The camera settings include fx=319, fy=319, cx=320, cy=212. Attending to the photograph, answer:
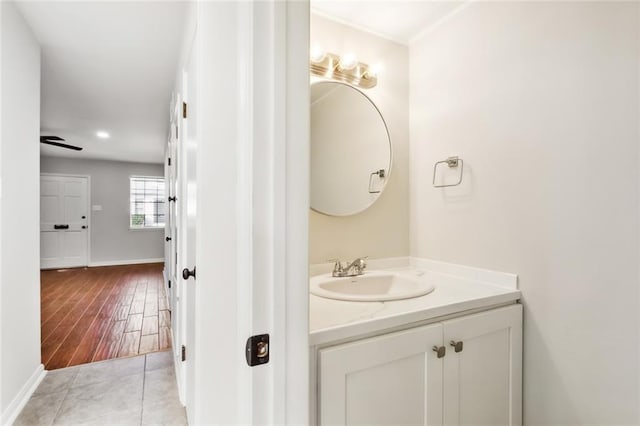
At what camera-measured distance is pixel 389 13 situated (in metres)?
1.74

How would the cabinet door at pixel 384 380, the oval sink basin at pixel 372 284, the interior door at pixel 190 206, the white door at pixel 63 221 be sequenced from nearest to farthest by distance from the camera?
the cabinet door at pixel 384 380, the interior door at pixel 190 206, the oval sink basin at pixel 372 284, the white door at pixel 63 221

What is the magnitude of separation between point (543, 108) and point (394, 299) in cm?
103

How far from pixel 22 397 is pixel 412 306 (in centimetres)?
238

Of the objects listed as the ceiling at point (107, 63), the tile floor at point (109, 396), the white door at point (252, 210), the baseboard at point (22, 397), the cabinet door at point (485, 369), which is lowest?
the tile floor at point (109, 396)

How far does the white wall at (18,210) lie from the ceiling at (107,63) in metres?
0.22

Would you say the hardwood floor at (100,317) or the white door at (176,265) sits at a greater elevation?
the white door at (176,265)

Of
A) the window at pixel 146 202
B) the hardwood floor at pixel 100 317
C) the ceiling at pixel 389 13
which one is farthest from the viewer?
the window at pixel 146 202

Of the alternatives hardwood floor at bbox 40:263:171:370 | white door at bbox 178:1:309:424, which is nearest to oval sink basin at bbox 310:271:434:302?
white door at bbox 178:1:309:424

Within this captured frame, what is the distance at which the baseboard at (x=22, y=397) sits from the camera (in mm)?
1743

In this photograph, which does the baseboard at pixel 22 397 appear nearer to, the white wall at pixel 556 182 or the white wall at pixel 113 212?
the white wall at pixel 556 182

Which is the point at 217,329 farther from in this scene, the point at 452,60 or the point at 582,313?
the point at 452,60

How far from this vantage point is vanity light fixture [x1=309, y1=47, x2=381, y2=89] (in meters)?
1.70

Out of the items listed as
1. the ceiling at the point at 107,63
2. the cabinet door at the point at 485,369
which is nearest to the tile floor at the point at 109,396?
the cabinet door at the point at 485,369

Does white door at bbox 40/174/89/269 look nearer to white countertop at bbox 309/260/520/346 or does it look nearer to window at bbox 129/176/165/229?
window at bbox 129/176/165/229
